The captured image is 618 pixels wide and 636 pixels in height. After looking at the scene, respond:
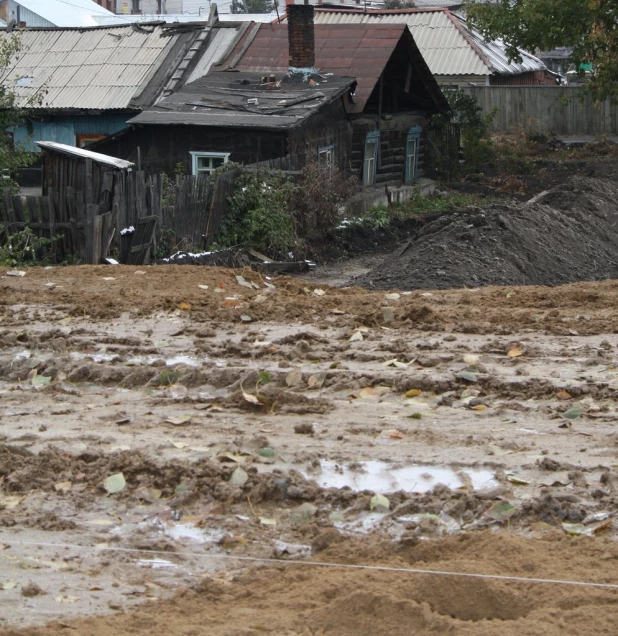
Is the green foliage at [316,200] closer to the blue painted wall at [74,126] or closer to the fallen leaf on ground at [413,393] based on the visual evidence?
the blue painted wall at [74,126]

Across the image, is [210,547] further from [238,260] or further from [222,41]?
[222,41]

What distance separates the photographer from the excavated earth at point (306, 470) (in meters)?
4.22

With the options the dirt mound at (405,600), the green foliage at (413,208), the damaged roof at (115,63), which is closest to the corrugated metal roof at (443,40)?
the damaged roof at (115,63)

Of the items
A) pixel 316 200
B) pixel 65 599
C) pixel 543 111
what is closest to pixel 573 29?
pixel 543 111

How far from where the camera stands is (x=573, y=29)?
27.1 meters

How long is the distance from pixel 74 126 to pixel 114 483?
19.8 m

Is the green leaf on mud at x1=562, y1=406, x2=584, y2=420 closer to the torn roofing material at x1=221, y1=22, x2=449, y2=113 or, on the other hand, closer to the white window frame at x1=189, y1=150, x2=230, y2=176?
the white window frame at x1=189, y1=150, x2=230, y2=176

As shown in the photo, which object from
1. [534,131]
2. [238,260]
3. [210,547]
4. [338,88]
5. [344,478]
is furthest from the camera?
[534,131]

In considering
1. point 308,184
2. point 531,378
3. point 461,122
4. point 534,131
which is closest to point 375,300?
point 531,378

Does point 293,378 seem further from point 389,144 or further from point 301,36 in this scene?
point 389,144

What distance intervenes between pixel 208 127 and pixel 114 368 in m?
13.2

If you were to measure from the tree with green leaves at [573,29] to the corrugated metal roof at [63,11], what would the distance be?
2191 cm

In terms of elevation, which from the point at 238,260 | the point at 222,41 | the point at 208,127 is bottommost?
the point at 238,260

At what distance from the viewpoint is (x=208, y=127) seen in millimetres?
20219
